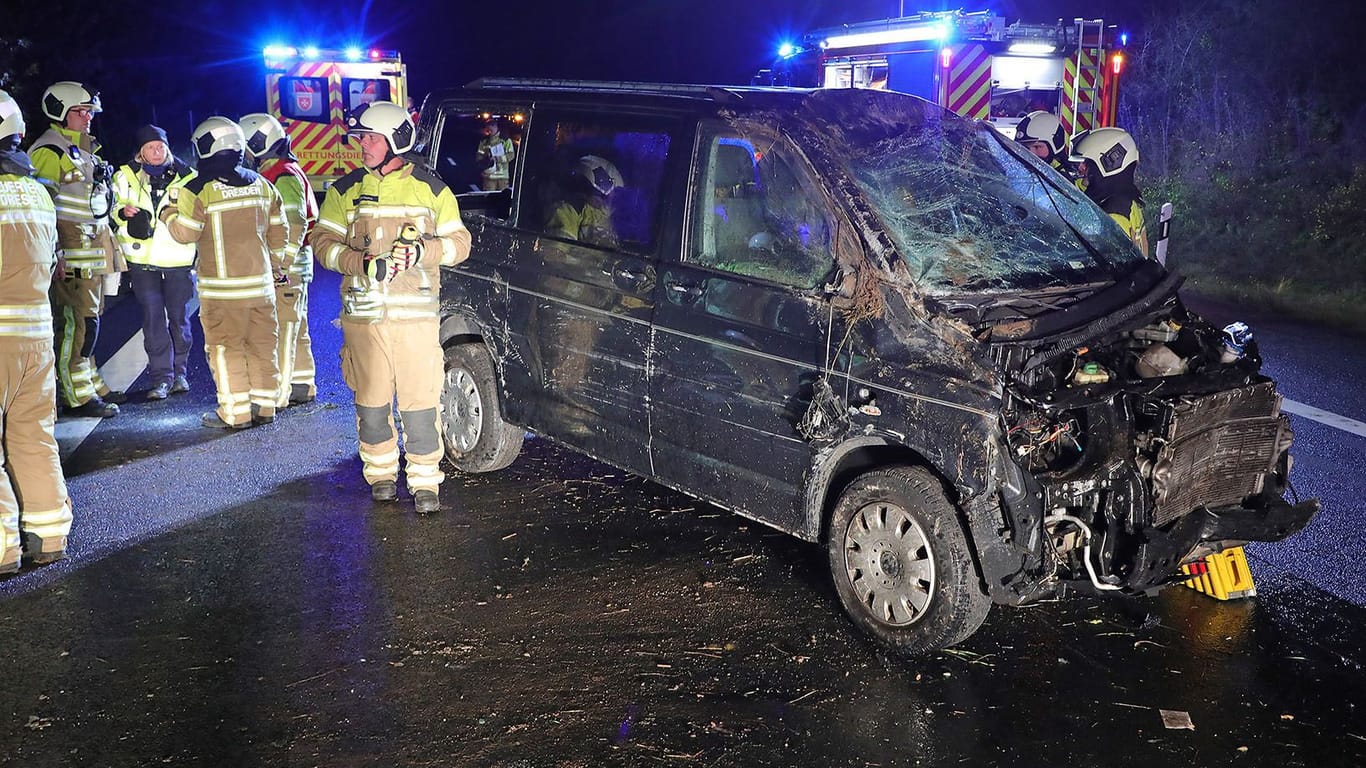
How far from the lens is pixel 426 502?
6020 millimetres

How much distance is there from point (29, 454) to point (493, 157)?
317cm

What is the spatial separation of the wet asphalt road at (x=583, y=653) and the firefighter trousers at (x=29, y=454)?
174mm

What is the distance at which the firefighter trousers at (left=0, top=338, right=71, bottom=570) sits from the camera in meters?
5.17

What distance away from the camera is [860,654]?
179 inches

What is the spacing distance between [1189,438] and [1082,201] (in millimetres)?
1545

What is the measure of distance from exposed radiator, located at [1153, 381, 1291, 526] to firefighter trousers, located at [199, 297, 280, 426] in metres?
5.47

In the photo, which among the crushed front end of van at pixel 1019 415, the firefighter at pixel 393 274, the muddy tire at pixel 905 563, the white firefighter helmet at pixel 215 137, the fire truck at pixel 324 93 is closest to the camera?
the crushed front end of van at pixel 1019 415

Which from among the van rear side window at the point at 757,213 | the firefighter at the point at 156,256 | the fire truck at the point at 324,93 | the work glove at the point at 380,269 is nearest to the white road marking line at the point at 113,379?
the firefighter at the point at 156,256

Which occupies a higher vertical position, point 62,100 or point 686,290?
point 62,100

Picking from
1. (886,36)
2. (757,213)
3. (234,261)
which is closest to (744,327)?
(757,213)

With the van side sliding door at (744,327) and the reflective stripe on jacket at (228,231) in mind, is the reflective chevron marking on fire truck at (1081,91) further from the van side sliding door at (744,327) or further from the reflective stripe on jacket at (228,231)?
the van side sliding door at (744,327)

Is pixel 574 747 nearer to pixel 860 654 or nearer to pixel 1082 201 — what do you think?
pixel 860 654

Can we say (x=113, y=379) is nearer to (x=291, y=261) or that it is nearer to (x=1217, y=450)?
(x=291, y=261)

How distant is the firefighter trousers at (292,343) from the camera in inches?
316
